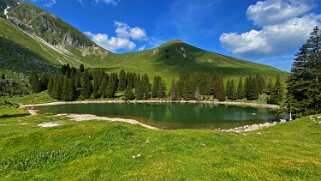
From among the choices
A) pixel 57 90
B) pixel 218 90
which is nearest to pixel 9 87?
pixel 57 90

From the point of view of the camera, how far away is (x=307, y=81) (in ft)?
184

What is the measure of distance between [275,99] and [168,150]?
5082 inches

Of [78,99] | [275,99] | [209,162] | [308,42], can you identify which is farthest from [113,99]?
[209,162]

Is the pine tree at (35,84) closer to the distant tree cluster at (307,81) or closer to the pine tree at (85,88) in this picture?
the pine tree at (85,88)

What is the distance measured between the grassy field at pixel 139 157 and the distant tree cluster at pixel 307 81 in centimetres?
4132

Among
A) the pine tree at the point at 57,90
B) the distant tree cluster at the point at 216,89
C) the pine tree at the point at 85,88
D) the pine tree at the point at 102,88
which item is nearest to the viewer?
the distant tree cluster at the point at 216,89

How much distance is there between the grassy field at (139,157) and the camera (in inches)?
581

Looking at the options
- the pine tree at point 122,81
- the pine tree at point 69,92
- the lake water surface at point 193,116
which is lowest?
the lake water surface at point 193,116

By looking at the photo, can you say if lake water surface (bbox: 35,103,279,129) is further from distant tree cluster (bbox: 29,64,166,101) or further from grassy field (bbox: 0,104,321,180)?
distant tree cluster (bbox: 29,64,166,101)

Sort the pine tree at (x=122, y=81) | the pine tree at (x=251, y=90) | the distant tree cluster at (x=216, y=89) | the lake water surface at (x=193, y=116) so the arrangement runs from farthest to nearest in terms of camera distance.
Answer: the pine tree at (x=122, y=81), the distant tree cluster at (x=216, y=89), the pine tree at (x=251, y=90), the lake water surface at (x=193, y=116)

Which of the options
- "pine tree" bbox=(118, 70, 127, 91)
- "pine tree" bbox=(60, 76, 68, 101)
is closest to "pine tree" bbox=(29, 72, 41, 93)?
"pine tree" bbox=(60, 76, 68, 101)

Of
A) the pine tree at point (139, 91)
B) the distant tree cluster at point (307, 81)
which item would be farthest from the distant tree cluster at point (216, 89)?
the distant tree cluster at point (307, 81)

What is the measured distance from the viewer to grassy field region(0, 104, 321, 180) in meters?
14.8

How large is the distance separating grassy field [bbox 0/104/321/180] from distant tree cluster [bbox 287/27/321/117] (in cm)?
4132
